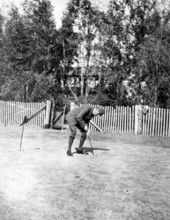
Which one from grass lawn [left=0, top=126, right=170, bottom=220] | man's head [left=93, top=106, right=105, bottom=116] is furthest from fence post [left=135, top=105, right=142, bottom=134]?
man's head [left=93, top=106, right=105, bottom=116]

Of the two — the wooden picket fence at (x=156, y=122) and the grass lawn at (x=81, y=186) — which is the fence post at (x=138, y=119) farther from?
the grass lawn at (x=81, y=186)

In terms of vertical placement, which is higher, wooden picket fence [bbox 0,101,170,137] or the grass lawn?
wooden picket fence [bbox 0,101,170,137]

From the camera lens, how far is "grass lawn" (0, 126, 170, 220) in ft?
13.2

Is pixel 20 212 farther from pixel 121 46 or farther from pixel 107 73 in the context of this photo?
pixel 121 46

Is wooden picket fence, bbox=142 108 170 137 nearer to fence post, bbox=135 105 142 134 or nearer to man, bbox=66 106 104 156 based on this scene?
fence post, bbox=135 105 142 134

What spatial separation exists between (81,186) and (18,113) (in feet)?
37.2

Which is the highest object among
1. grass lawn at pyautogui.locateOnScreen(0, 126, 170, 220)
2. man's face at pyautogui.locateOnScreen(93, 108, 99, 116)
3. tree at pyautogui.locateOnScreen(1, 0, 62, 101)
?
tree at pyautogui.locateOnScreen(1, 0, 62, 101)

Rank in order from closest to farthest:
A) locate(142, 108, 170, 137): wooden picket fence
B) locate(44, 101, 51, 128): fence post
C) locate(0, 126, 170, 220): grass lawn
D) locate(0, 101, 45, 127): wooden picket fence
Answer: locate(0, 126, 170, 220): grass lawn, locate(142, 108, 170, 137): wooden picket fence, locate(44, 101, 51, 128): fence post, locate(0, 101, 45, 127): wooden picket fence

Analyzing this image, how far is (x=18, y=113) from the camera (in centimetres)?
1597

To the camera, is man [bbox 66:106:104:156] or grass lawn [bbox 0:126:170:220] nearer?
grass lawn [bbox 0:126:170:220]

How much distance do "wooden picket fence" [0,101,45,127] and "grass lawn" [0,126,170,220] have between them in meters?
7.33

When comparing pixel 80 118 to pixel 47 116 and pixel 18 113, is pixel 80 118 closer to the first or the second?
pixel 47 116

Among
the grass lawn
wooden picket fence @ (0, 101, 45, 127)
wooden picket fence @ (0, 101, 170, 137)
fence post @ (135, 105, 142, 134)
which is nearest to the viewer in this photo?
the grass lawn

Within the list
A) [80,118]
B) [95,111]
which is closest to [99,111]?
[95,111]
